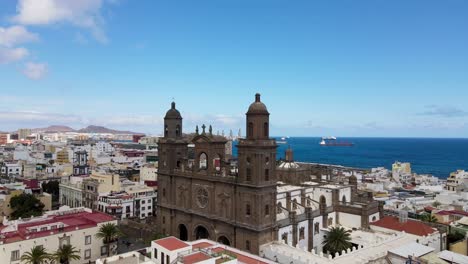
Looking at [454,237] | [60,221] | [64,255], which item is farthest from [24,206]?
[454,237]

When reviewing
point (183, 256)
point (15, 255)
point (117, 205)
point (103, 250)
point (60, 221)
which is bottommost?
point (103, 250)

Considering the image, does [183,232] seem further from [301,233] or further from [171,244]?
[171,244]

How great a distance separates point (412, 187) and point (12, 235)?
3512 inches

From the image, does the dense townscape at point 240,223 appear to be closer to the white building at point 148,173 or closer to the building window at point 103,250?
the building window at point 103,250

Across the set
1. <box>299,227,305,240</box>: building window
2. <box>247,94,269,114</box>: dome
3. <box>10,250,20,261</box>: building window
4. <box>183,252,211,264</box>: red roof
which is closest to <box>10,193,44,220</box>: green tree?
<box>10,250,20,261</box>: building window

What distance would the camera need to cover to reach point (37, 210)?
59.6 metres

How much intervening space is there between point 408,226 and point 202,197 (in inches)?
988

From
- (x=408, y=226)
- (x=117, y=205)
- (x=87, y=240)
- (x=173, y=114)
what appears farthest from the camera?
(x=117, y=205)

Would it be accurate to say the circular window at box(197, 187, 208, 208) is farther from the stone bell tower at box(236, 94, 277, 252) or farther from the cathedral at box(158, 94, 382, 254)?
the stone bell tower at box(236, 94, 277, 252)

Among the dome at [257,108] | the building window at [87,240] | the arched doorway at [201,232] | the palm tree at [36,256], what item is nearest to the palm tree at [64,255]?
the palm tree at [36,256]

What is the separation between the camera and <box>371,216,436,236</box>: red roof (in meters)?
43.7

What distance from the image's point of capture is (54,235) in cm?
3919

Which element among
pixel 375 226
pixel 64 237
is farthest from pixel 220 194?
pixel 375 226

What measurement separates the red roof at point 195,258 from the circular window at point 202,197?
13.3m
